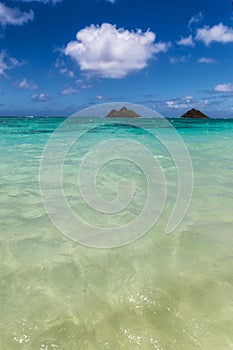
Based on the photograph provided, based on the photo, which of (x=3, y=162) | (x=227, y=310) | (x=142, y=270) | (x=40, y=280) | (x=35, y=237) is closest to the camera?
(x=227, y=310)

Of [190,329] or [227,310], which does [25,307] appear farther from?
[227,310]

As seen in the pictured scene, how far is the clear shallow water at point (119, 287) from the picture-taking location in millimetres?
2359

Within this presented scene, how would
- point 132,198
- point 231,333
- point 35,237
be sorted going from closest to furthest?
point 231,333 < point 35,237 < point 132,198

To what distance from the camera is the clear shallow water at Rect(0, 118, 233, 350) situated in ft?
7.74

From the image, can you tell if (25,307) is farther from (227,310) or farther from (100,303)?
(227,310)

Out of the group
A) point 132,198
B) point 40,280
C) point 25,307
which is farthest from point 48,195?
point 25,307

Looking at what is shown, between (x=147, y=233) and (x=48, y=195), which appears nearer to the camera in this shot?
(x=147, y=233)

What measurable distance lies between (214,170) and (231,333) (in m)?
7.06

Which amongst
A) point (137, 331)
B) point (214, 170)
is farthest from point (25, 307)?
point (214, 170)

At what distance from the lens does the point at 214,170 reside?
8977mm

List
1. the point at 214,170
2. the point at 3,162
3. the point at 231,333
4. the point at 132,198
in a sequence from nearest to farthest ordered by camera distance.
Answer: the point at 231,333 < the point at 132,198 < the point at 214,170 < the point at 3,162

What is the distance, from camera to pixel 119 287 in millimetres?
3037

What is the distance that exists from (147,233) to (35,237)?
1.67 metres

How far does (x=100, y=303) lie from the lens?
2.79 m
